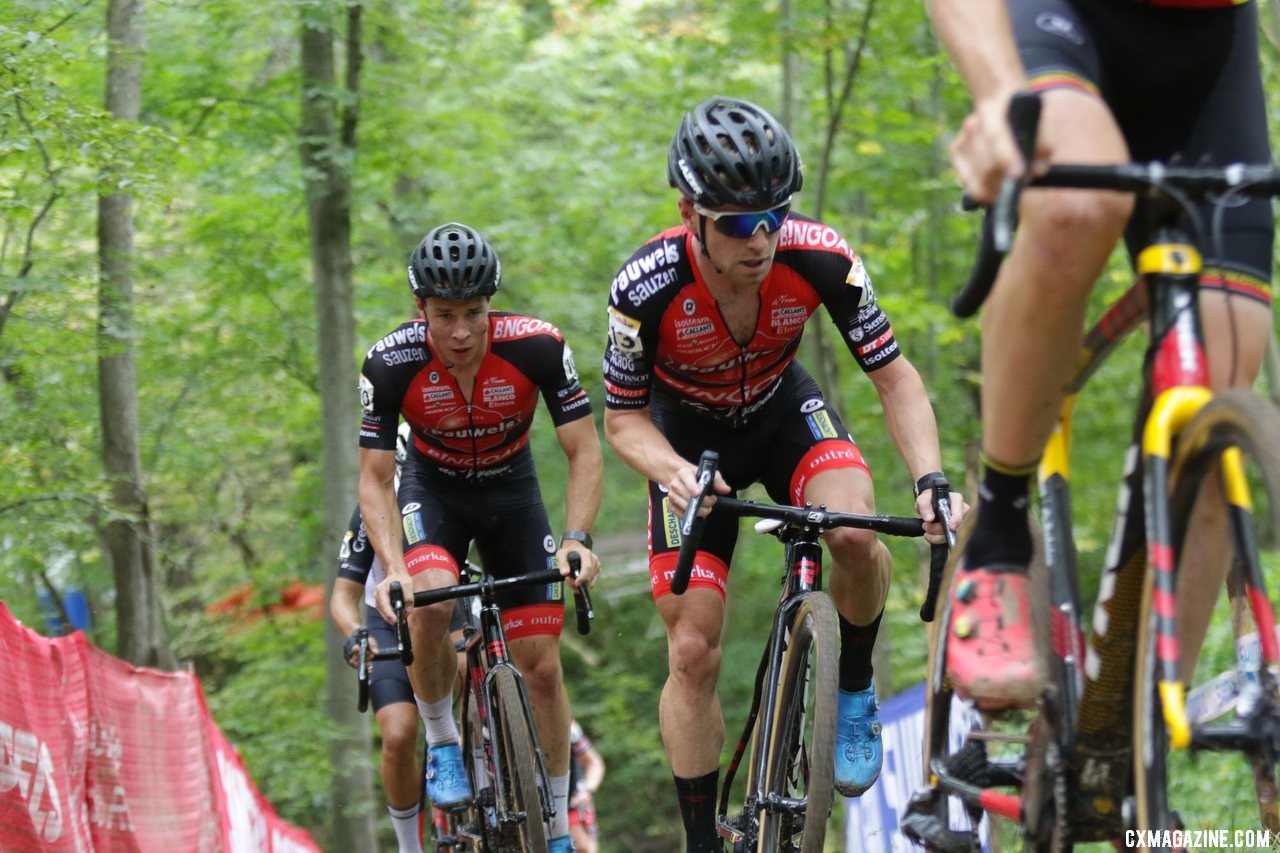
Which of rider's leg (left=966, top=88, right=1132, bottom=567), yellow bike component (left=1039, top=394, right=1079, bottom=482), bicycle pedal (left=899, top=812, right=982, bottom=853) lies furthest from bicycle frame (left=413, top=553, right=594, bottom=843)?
rider's leg (left=966, top=88, right=1132, bottom=567)

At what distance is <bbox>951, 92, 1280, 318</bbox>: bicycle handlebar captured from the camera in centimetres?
247

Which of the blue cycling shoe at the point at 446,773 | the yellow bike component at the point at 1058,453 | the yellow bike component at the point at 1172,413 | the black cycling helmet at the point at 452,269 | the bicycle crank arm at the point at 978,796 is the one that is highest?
the black cycling helmet at the point at 452,269

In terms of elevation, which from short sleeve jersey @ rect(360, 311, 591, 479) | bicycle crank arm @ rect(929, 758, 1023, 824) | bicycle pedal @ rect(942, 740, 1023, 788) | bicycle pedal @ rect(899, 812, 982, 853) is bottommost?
bicycle pedal @ rect(899, 812, 982, 853)

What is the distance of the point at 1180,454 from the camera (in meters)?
2.70

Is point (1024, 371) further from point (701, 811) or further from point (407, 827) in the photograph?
point (407, 827)

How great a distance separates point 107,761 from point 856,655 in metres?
3.53

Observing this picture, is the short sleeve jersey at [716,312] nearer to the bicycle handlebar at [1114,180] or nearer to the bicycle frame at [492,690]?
the bicycle frame at [492,690]

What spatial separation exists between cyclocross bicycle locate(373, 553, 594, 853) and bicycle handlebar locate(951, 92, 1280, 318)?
4.05 meters

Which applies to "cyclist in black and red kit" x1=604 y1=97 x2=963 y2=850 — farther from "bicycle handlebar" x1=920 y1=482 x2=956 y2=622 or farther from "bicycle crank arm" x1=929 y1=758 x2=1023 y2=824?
"bicycle crank arm" x1=929 y1=758 x2=1023 y2=824

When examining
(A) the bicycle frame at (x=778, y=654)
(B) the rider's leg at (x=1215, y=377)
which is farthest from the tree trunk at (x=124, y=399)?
(B) the rider's leg at (x=1215, y=377)

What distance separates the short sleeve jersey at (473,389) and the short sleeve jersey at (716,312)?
1.60 m

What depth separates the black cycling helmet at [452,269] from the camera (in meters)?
6.62

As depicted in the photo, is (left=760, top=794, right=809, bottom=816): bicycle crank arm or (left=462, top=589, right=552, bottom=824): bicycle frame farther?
(left=462, top=589, right=552, bottom=824): bicycle frame

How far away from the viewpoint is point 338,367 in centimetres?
1296
